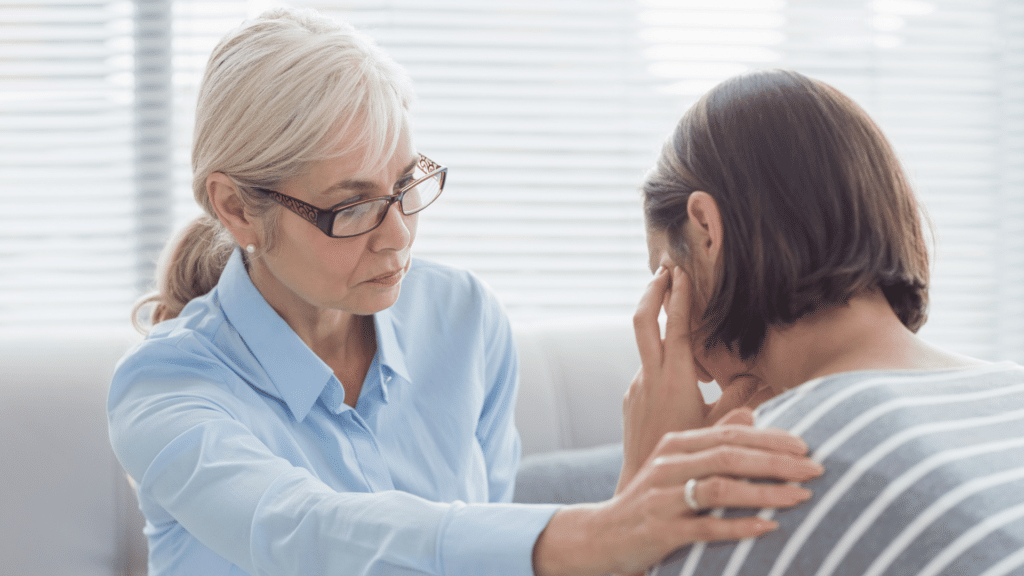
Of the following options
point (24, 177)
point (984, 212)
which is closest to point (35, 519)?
point (24, 177)

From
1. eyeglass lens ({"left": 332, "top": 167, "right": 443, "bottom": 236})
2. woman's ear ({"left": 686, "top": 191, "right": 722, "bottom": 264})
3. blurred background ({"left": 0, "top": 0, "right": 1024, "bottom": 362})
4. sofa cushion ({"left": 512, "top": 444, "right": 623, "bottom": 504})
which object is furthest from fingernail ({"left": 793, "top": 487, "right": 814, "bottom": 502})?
blurred background ({"left": 0, "top": 0, "right": 1024, "bottom": 362})

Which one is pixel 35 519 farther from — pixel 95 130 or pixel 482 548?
pixel 482 548

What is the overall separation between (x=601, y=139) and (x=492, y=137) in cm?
35

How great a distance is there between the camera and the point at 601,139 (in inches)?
103

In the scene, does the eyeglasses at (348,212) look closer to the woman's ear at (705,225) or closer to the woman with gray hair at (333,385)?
the woman with gray hair at (333,385)

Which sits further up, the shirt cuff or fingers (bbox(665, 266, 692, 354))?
fingers (bbox(665, 266, 692, 354))

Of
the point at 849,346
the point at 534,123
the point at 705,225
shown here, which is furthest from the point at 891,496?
the point at 534,123

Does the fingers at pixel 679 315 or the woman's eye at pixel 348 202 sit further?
the woman's eye at pixel 348 202

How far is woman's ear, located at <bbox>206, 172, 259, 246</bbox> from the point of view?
1201mm

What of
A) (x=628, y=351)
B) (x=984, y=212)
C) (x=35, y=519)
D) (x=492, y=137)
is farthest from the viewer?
(x=984, y=212)

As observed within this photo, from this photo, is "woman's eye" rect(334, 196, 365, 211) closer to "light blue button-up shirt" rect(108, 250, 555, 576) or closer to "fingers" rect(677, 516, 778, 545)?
"light blue button-up shirt" rect(108, 250, 555, 576)

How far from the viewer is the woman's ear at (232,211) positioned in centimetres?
120

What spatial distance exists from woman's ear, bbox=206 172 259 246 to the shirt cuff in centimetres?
65

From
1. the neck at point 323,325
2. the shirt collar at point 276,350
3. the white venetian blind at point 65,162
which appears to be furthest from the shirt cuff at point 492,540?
the white venetian blind at point 65,162
